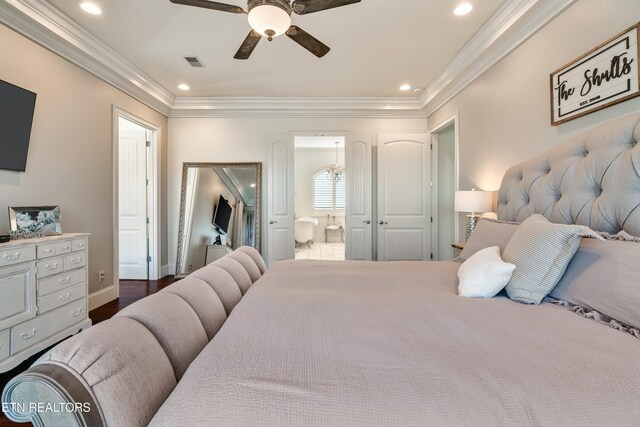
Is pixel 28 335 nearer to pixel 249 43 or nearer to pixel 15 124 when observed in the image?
pixel 15 124

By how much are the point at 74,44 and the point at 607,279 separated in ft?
13.1

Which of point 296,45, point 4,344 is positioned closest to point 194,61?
point 296,45

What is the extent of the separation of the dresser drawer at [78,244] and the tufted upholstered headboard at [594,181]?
11.1 feet

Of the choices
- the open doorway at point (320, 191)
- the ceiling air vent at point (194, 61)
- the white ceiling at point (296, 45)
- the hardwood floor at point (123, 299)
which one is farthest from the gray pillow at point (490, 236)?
the open doorway at point (320, 191)

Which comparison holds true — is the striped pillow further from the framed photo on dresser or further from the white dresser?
the framed photo on dresser

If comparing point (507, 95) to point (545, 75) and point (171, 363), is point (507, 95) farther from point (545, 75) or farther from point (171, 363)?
point (171, 363)

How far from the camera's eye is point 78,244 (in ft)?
7.59

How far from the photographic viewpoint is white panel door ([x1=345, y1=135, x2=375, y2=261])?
4.20 metres

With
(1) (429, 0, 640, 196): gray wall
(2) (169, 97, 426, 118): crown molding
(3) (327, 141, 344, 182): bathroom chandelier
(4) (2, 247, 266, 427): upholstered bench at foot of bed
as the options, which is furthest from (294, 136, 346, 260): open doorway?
(4) (2, 247, 266, 427): upholstered bench at foot of bed

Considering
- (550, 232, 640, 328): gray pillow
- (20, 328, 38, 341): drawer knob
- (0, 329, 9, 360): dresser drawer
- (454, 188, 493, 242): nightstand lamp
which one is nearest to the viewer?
(550, 232, 640, 328): gray pillow

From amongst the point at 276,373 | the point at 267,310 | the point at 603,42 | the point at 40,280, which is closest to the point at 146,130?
the point at 40,280

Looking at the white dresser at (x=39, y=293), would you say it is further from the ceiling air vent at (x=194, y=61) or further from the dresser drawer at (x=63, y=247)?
the ceiling air vent at (x=194, y=61)

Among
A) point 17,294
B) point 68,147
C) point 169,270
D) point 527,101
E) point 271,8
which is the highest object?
point 271,8

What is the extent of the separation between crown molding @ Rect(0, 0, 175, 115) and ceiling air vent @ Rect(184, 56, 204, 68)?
27.4 inches
